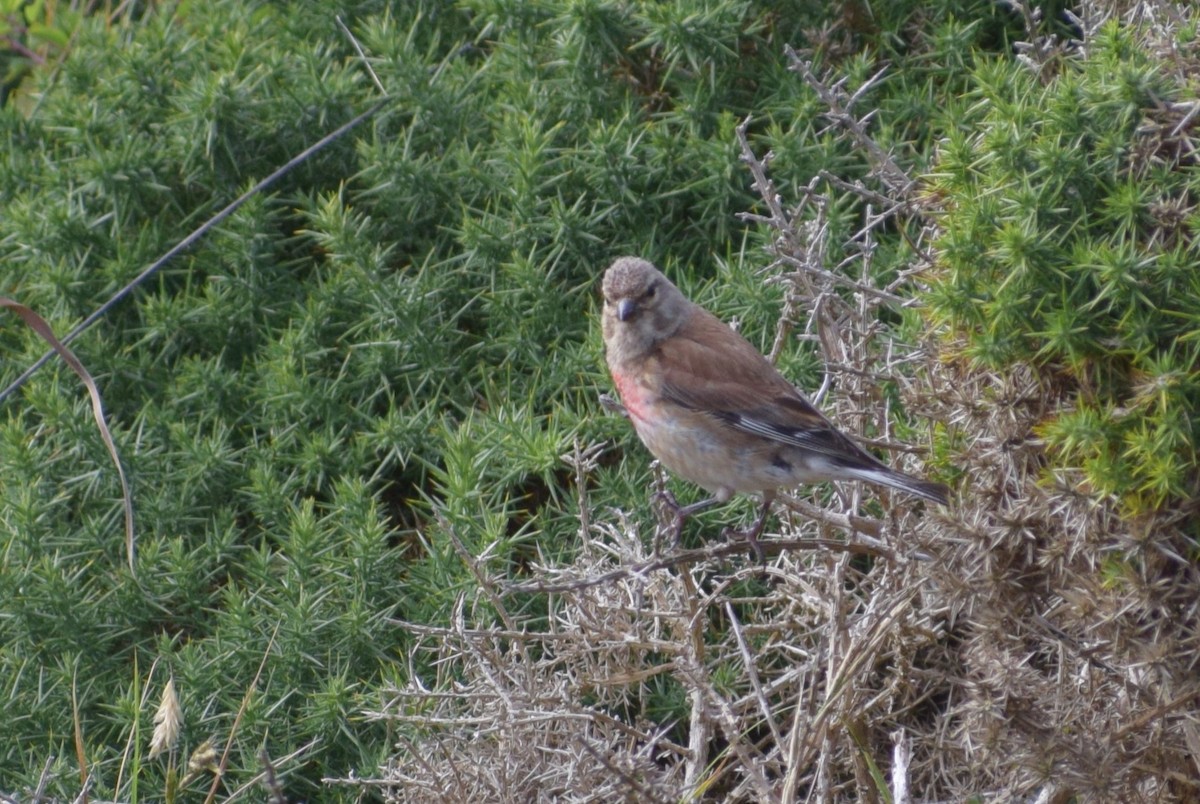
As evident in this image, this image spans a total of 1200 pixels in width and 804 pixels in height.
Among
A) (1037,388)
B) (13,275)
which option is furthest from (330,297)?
(1037,388)

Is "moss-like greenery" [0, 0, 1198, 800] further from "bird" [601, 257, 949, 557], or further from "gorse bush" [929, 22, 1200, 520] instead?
"gorse bush" [929, 22, 1200, 520]

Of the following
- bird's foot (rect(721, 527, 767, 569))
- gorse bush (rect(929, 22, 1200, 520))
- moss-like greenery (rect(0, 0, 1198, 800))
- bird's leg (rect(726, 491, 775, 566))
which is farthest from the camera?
moss-like greenery (rect(0, 0, 1198, 800))

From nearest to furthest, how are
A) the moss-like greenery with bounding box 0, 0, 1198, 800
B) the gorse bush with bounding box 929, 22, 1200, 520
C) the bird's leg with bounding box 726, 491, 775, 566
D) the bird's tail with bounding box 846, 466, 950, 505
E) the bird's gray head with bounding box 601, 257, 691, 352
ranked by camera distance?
the gorse bush with bounding box 929, 22, 1200, 520 < the bird's tail with bounding box 846, 466, 950, 505 < the bird's leg with bounding box 726, 491, 775, 566 < the bird's gray head with bounding box 601, 257, 691, 352 < the moss-like greenery with bounding box 0, 0, 1198, 800

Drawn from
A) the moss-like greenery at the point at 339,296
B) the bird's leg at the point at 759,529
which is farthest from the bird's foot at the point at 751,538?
the moss-like greenery at the point at 339,296

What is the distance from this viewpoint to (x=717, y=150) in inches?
196

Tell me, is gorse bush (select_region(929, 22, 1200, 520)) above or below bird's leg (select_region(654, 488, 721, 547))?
above

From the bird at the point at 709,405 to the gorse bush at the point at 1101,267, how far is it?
30.7 inches

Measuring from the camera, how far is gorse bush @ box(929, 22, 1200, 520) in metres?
2.76

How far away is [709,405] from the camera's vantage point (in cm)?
405

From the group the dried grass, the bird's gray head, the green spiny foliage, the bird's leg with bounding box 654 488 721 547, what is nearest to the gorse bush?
the dried grass

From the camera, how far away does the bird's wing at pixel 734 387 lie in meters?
3.90

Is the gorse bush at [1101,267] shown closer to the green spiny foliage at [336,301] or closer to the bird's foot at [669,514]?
the bird's foot at [669,514]

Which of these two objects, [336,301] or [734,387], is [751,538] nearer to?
[734,387]

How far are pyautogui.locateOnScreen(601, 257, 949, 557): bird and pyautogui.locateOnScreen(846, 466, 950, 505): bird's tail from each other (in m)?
0.13
